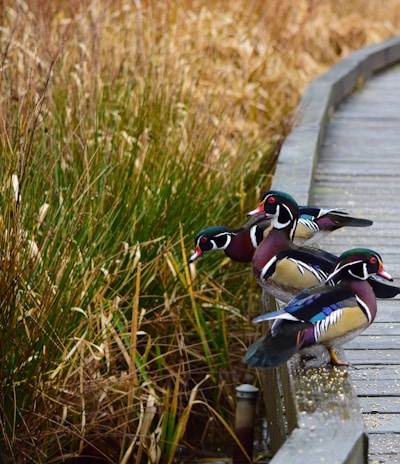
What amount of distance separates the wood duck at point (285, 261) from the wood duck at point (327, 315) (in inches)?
6.4

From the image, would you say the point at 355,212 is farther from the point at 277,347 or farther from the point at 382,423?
the point at 277,347

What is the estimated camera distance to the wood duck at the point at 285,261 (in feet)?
10.4

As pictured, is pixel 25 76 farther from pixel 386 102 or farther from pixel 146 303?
pixel 386 102

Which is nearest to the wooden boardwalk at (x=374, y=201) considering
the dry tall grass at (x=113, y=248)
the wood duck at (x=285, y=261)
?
the wood duck at (x=285, y=261)

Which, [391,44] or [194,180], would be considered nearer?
[194,180]

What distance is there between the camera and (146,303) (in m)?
4.41

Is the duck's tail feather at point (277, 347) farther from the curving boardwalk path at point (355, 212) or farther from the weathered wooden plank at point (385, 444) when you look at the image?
the weathered wooden plank at point (385, 444)

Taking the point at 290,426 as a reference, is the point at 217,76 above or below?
below

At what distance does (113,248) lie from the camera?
4.11 m

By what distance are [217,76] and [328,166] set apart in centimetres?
133

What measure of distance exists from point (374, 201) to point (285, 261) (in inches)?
96.8

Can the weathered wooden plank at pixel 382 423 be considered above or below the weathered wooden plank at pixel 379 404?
above

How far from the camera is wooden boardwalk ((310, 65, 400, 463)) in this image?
319 centimetres

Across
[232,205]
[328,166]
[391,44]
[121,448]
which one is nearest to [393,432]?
[121,448]
